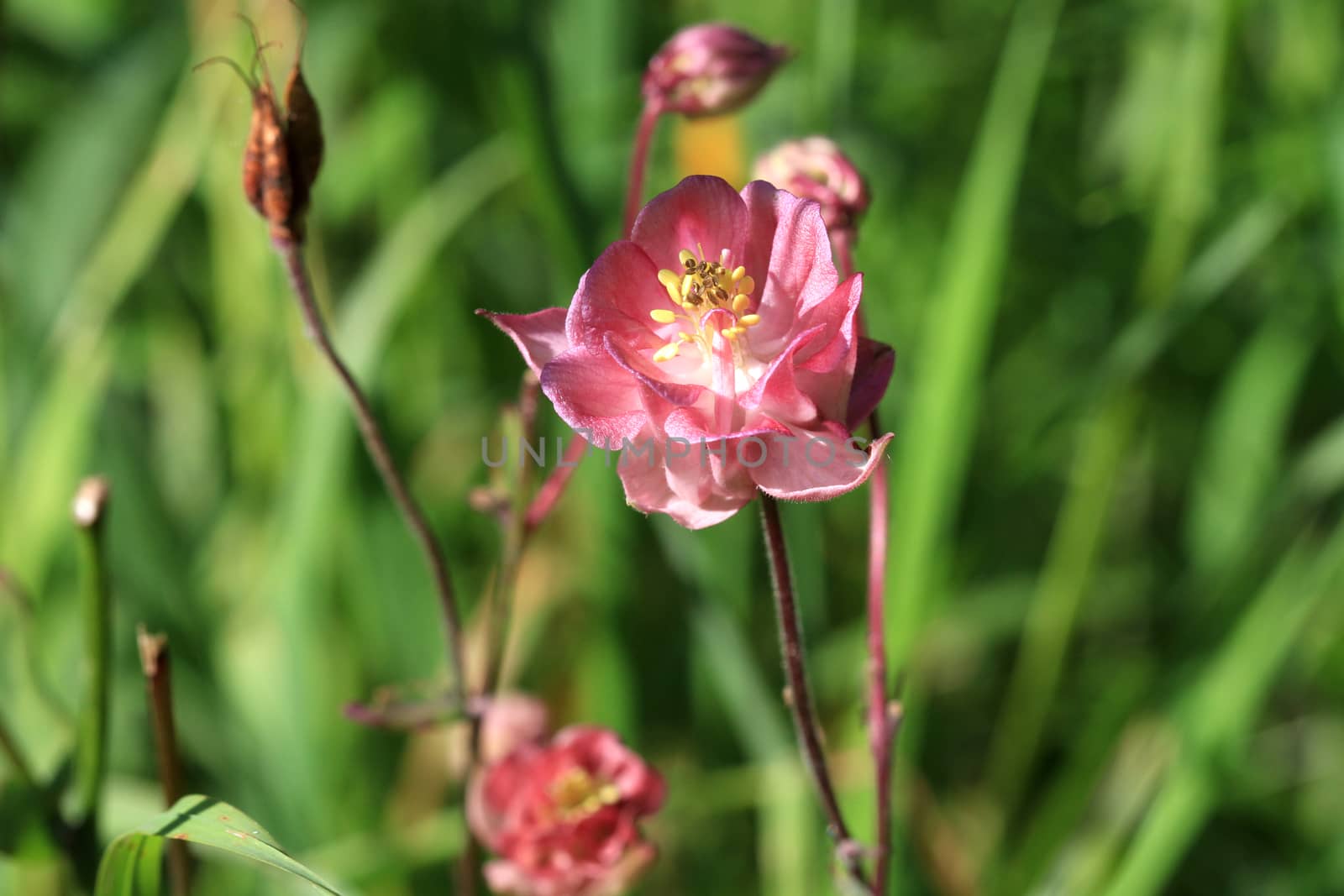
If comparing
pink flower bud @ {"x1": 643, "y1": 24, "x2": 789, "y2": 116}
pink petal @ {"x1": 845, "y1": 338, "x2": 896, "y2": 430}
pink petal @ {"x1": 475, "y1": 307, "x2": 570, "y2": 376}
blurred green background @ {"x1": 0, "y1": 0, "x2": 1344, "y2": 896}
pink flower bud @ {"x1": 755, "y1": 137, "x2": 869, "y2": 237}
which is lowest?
blurred green background @ {"x1": 0, "y1": 0, "x2": 1344, "y2": 896}

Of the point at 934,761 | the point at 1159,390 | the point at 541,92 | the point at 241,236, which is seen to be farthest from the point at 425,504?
the point at 1159,390

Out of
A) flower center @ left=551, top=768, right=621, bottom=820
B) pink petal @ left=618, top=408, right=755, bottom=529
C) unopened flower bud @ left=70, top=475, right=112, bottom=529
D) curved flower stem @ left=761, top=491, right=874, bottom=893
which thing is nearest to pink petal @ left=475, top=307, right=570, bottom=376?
pink petal @ left=618, top=408, right=755, bottom=529

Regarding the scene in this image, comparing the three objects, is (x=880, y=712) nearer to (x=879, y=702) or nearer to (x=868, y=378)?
(x=879, y=702)

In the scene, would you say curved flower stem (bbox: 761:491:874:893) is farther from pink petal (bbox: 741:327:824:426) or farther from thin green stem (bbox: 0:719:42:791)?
thin green stem (bbox: 0:719:42:791)

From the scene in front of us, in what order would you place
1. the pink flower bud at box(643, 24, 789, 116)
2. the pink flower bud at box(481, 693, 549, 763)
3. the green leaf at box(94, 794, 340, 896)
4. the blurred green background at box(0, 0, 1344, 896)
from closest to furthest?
the green leaf at box(94, 794, 340, 896), the pink flower bud at box(643, 24, 789, 116), the pink flower bud at box(481, 693, 549, 763), the blurred green background at box(0, 0, 1344, 896)

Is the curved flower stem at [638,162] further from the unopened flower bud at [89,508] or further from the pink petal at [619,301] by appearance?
the unopened flower bud at [89,508]
